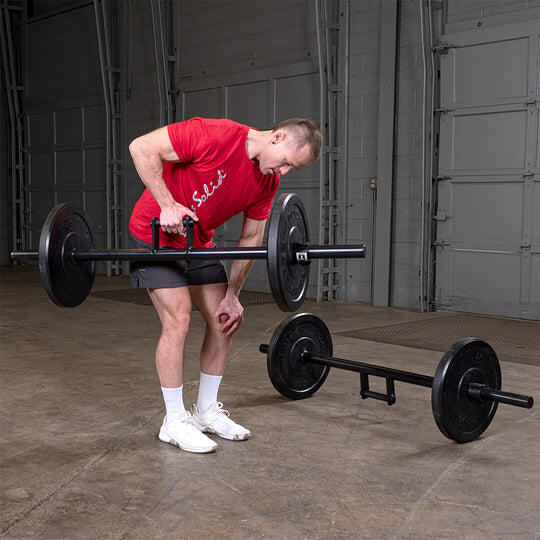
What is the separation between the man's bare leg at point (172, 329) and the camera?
2.46 metres

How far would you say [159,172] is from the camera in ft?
7.50

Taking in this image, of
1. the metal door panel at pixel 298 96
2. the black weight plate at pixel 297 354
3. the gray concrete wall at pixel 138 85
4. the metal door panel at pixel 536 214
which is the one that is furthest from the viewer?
the gray concrete wall at pixel 138 85

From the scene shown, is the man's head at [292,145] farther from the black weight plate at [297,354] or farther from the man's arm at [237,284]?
the black weight plate at [297,354]

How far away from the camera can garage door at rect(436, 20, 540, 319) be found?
5.23 m

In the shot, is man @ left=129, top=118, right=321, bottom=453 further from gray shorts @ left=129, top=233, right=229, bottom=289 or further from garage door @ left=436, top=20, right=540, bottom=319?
garage door @ left=436, top=20, right=540, bottom=319

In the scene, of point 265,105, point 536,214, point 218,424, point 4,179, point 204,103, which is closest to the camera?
point 218,424

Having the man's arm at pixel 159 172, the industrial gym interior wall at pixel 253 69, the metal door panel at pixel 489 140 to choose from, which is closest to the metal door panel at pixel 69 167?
the industrial gym interior wall at pixel 253 69

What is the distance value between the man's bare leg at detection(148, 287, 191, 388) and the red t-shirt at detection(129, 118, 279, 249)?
0.59 ft

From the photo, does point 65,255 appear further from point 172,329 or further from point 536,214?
point 536,214

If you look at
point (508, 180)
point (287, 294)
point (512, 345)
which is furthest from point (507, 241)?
point (287, 294)

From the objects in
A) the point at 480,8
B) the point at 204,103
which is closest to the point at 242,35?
the point at 204,103

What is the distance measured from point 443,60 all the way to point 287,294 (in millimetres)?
4081

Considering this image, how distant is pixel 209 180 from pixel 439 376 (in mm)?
1008

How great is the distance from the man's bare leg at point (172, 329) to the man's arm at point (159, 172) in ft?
0.88
